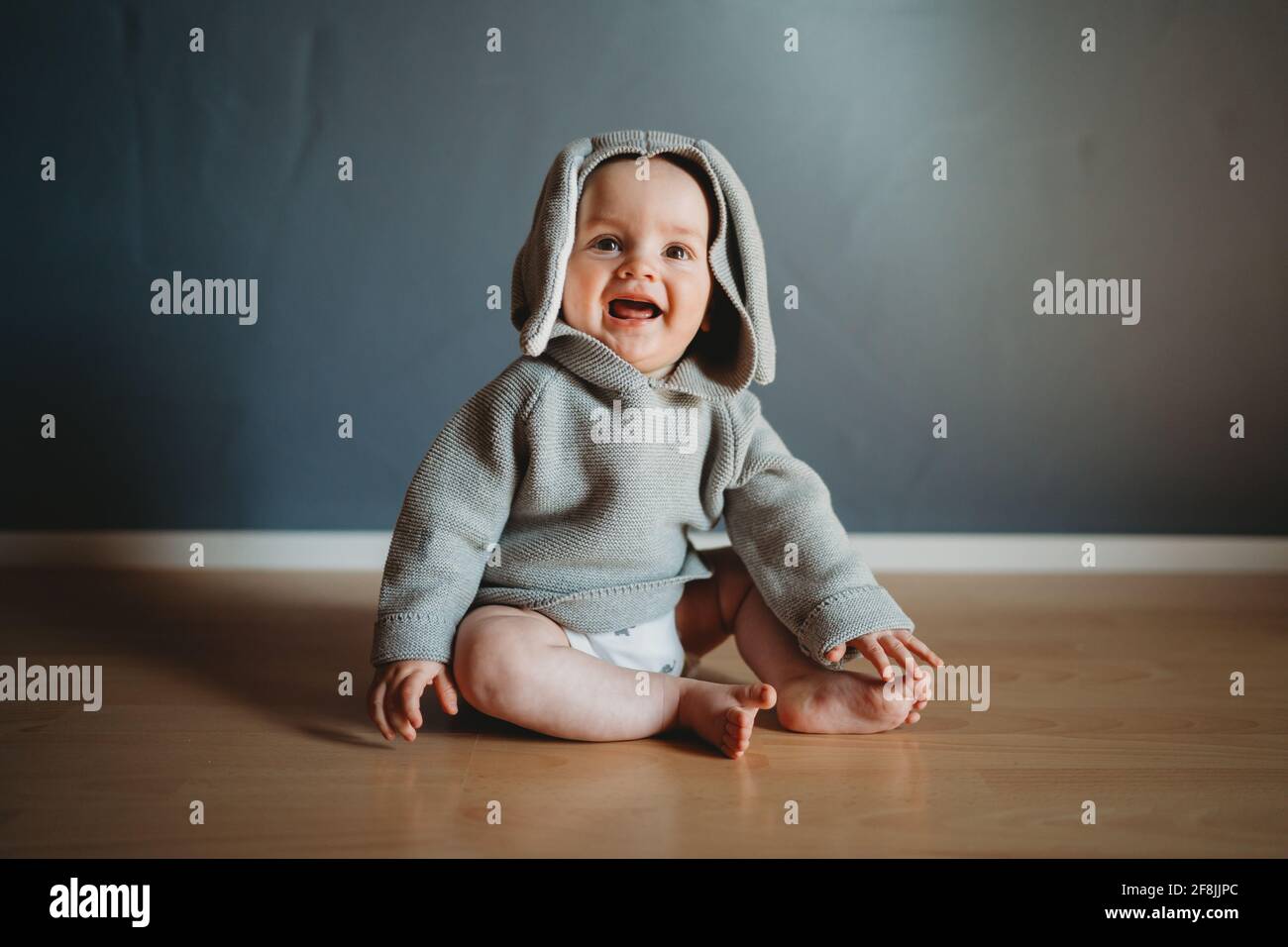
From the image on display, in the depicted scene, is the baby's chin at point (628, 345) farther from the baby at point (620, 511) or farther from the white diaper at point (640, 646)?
the white diaper at point (640, 646)

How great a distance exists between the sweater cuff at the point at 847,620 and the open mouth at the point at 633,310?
306 millimetres

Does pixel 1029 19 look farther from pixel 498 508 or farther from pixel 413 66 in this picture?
pixel 498 508

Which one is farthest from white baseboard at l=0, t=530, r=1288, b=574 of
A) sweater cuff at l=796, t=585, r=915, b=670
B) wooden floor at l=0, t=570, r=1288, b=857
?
sweater cuff at l=796, t=585, r=915, b=670

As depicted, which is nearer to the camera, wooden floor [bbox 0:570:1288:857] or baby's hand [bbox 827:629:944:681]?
wooden floor [bbox 0:570:1288:857]

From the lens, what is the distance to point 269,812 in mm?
789

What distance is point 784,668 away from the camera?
103 cm

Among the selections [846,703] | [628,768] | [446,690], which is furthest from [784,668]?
[446,690]

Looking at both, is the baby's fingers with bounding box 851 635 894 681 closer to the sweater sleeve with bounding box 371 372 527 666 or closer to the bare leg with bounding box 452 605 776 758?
the bare leg with bounding box 452 605 776 758

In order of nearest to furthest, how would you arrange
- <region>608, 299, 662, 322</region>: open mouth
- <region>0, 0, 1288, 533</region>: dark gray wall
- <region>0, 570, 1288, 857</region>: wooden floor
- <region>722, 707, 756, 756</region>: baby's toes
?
1. <region>0, 570, 1288, 857</region>: wooden floor
2. <region>722, 707, 756, 756</region>: baby's toes
3. <region>608, 299, 662, 322</region>: open mouth
4. <region>0, 0, 1288, 533</region>: dark gray wall

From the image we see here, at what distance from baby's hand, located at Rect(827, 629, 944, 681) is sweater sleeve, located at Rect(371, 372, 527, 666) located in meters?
0.33

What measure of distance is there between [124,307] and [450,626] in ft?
3.31

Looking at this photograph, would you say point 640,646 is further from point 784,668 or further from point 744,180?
point 744,180

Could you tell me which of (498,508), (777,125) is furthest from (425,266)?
(498,508)

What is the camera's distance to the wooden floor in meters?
0.76
